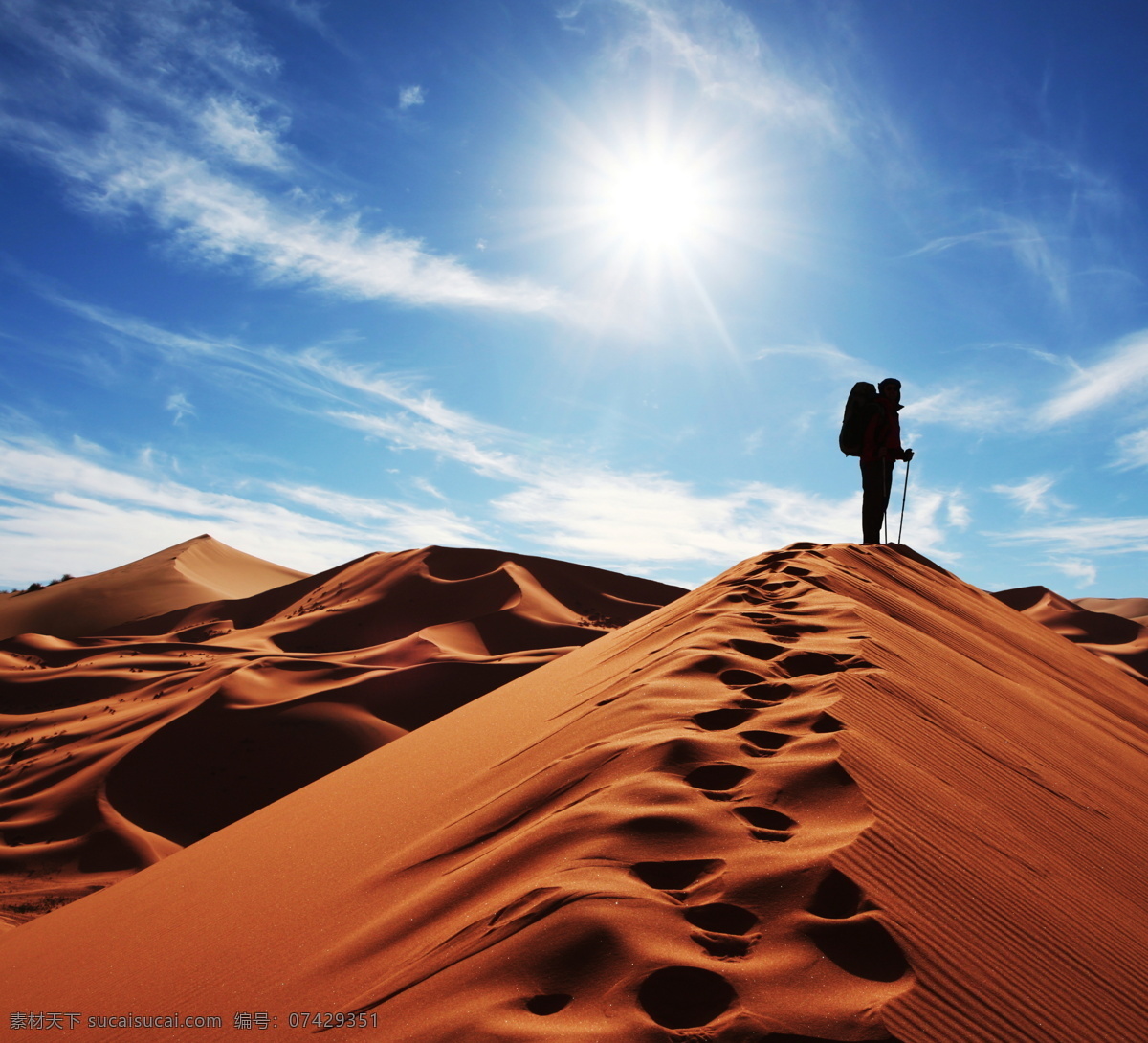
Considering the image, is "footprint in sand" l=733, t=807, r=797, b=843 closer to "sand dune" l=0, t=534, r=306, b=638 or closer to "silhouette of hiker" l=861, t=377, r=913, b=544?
"silhouette of hiker" l=861, t=377, r=913, b=544

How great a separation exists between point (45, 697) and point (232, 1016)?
14.6m

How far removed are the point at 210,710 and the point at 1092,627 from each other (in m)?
30.0

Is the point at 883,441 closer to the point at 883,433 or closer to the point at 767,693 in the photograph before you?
the point at 883,433

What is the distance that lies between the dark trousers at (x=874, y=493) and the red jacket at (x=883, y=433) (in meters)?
0.10

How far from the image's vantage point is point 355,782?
5086 millimetres

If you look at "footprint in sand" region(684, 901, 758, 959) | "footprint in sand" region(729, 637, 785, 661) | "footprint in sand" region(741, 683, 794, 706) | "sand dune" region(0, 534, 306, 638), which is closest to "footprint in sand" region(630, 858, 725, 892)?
"footprint in sand" region(684, 901, 758, 959)

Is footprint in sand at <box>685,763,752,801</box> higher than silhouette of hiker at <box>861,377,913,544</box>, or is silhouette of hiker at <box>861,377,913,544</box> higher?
silhouette of hiker at <box>861,377,913,544</box>

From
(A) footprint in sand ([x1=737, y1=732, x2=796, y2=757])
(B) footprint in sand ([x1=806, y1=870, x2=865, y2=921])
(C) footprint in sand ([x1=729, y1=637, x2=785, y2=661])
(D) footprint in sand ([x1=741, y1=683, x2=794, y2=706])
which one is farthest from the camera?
(C) footprint in sand ([x1=729, y1=637, x2=785, y2=661])

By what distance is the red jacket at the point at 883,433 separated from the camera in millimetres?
8477

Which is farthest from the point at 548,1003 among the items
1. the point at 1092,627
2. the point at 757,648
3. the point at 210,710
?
the point at 1092,627

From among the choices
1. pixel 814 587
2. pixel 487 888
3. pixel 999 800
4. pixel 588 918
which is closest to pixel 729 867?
pixel 588 918

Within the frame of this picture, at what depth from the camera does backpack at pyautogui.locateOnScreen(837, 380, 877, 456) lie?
8594 mm

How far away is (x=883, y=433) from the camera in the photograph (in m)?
8.51

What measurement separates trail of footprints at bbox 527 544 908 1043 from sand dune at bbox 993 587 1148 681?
68.8ft
